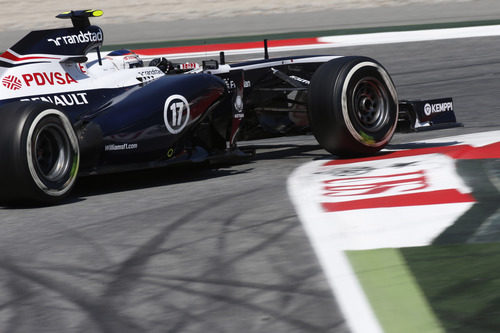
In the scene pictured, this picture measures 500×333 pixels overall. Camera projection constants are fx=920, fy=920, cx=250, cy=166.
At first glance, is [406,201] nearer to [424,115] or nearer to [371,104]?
[371,104]

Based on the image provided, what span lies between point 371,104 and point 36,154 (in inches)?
122

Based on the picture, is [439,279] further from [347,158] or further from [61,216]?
[347,158]

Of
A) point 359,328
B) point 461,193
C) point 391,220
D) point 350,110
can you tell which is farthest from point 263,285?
point 350,110

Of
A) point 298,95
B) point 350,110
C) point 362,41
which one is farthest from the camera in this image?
point 362,41

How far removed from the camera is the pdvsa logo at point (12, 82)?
712cm

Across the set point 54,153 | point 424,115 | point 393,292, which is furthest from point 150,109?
point 393,292

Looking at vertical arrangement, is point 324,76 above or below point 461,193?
above

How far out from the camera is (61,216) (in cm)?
621

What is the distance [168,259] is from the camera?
193 inches

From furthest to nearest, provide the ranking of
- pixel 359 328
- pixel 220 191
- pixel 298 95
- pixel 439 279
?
pixel 298 95 < pixel 220 191 < pixel 439 279 < pixel 359 328

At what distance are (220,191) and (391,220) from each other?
1797 mm

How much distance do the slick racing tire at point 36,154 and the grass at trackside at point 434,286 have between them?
2548 mm

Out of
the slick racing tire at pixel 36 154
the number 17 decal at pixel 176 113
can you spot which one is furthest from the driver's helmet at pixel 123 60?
the slick racing tire at pixel 36 154

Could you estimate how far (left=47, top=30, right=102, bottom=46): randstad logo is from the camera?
7539 millimetres
